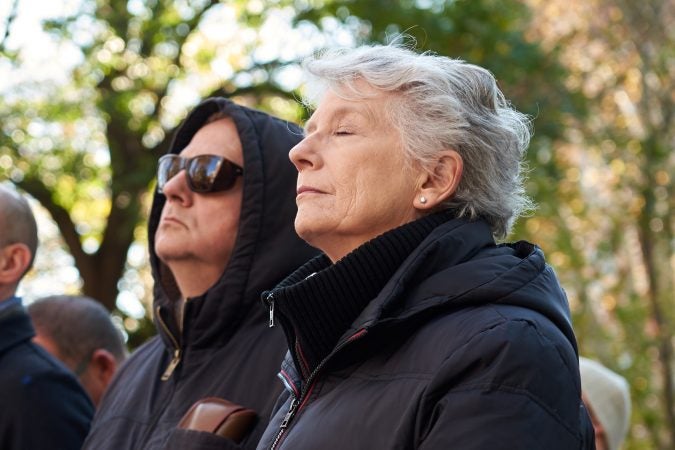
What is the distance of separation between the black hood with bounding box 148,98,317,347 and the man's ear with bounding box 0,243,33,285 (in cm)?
70

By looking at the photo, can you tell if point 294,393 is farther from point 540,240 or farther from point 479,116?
point 540,240

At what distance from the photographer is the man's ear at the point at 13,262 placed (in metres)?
4.25

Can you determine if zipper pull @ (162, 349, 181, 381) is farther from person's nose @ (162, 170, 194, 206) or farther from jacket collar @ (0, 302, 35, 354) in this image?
jacket collar @ (0, 302, 35, 354)

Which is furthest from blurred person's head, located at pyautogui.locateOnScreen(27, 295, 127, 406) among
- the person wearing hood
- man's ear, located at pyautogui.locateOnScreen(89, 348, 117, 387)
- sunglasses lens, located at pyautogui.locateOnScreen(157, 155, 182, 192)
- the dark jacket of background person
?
sunglasses lens, located at pyautogui.locateOnScreen(157, 155, 182, 192)

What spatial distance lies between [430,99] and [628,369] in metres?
9.95

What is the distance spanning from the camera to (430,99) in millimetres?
2729

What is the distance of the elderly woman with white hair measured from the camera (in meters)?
2.12

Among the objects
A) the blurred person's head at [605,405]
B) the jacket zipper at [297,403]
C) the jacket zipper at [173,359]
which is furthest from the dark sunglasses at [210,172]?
the blurred person's head at [605,405]

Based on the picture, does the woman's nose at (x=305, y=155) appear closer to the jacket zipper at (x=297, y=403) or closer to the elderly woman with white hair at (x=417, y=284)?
the elderly woman with white hair at (x=417, y=284)

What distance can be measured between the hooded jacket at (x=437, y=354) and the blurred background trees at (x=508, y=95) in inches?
357

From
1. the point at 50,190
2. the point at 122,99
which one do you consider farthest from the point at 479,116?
the point at 50,190

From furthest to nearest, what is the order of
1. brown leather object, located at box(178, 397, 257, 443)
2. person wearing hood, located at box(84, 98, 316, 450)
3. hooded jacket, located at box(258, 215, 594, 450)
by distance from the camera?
person wearing hood, located at box(84, 98, 316, 450) → brown leather object, located at box(178, 397, 257, 443) → hooded jacket, located at box(258, 215, 594, 450)

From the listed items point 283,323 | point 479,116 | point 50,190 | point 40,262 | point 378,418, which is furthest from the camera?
point 40,262

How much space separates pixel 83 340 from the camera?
4.94 m
